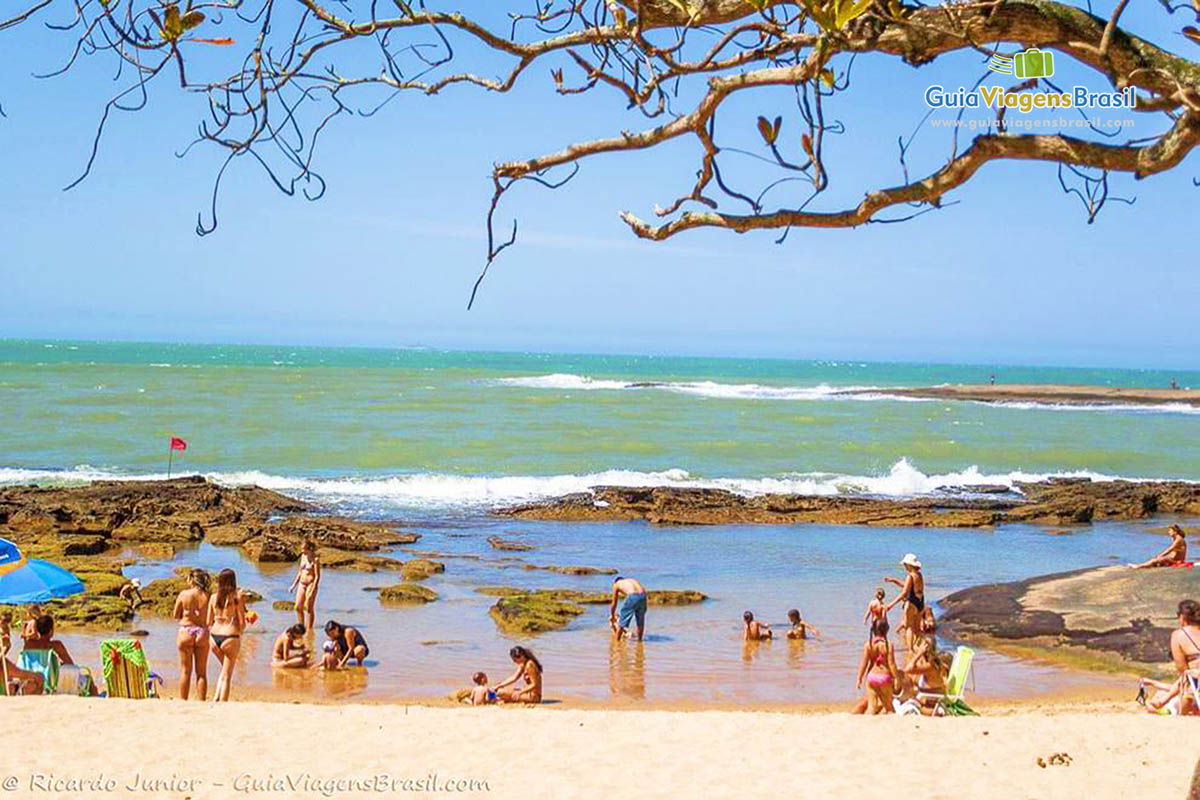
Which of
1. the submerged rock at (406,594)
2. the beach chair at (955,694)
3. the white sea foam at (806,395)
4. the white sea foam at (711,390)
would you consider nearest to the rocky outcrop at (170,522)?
the submerged rock at (406,594)

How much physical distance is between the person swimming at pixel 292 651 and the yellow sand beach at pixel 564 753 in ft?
7.41

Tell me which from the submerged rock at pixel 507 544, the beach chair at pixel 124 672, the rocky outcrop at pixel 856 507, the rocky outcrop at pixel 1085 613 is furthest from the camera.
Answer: the rocky outcrop at pixel 856 507

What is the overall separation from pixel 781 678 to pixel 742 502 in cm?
1199

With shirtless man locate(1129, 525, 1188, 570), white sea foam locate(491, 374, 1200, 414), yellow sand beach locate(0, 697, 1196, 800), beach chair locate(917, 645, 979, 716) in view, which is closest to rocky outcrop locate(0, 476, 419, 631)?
yellow sand beach locate(0, 697, 1196, 800)

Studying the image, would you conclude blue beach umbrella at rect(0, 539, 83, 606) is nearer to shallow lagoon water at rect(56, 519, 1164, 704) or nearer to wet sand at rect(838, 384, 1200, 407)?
shallow lagoon water at rect(56, 519, 1164, 704)

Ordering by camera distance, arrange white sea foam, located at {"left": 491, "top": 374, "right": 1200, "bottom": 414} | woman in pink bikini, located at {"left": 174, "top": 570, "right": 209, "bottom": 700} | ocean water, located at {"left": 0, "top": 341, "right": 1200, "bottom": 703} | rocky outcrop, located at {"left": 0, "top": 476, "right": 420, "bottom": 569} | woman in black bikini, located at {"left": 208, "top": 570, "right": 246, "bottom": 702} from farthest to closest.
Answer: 1. white sea foam, located at {"left": 491, "top": 374, "right": 1200, "bottom": 414}
2. rocky outcrop, located at {"left": 0, "top": 476, "right": 420, "bottom": 569}
3. ocean water, located at {"left": 0, "top": 341, "right": 1200, "bottom": 703}
4. woman in black bikini, located at {"left": 208, "top": 570, "right": 246, "bottom": 702}
5. woman in pink bikini, located at {"left": 174, "top": 570, "right": 209, "bottom": 700}

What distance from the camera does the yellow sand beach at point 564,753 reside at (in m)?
6.70

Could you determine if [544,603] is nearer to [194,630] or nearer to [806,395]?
[194,630]

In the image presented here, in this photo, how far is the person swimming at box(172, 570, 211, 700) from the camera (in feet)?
30.3

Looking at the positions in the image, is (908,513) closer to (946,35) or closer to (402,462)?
(402,462)

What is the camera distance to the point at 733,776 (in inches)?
274

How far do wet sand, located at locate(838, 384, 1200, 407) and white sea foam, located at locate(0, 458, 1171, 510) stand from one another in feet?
114

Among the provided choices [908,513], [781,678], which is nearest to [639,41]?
[781,678]

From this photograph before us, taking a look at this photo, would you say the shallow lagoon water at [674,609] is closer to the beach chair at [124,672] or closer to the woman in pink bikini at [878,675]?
the woman in pink bikini at [878,675]
